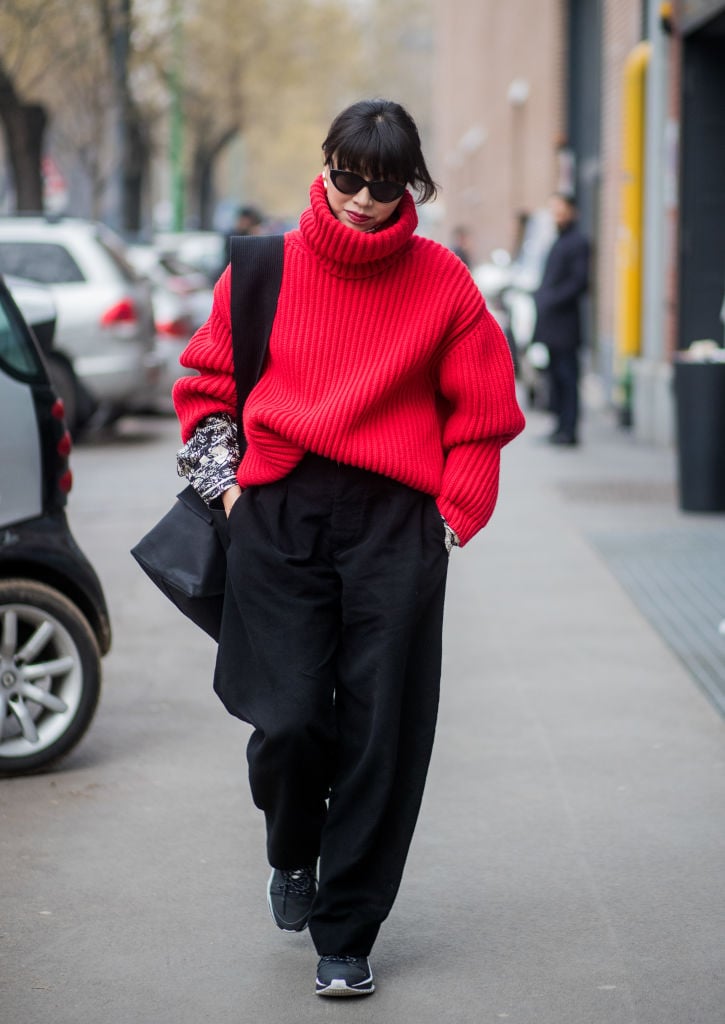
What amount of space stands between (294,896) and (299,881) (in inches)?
1.5

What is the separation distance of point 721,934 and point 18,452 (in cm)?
257

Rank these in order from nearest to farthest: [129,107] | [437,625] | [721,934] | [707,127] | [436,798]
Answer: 1. [437,625]
2. [721,934]
3. [436,798]
4. [707,127]
5. [129,107]

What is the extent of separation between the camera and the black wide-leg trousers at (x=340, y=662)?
3688 mm

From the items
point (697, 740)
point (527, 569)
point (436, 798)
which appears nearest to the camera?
point (436, 798)

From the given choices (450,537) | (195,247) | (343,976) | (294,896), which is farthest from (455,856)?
(195,247)

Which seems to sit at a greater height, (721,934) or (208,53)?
(208,53)

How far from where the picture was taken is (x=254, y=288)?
369 centimetres

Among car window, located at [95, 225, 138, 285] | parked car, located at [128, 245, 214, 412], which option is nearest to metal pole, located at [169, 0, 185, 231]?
parked car, located at [128, 245, 214, 412]

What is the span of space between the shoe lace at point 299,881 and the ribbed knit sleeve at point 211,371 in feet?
3.34

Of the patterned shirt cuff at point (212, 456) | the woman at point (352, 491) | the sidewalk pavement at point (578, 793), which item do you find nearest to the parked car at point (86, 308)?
the sidewalk pavement at point (578, 793)

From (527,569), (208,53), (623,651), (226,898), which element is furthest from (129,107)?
(226,898)

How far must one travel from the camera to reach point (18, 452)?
18.0 feet

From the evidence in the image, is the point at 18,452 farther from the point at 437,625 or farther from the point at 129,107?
the point at 129,107

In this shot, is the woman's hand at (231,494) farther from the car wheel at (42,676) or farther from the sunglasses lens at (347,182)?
the car wheel at (42,676)
